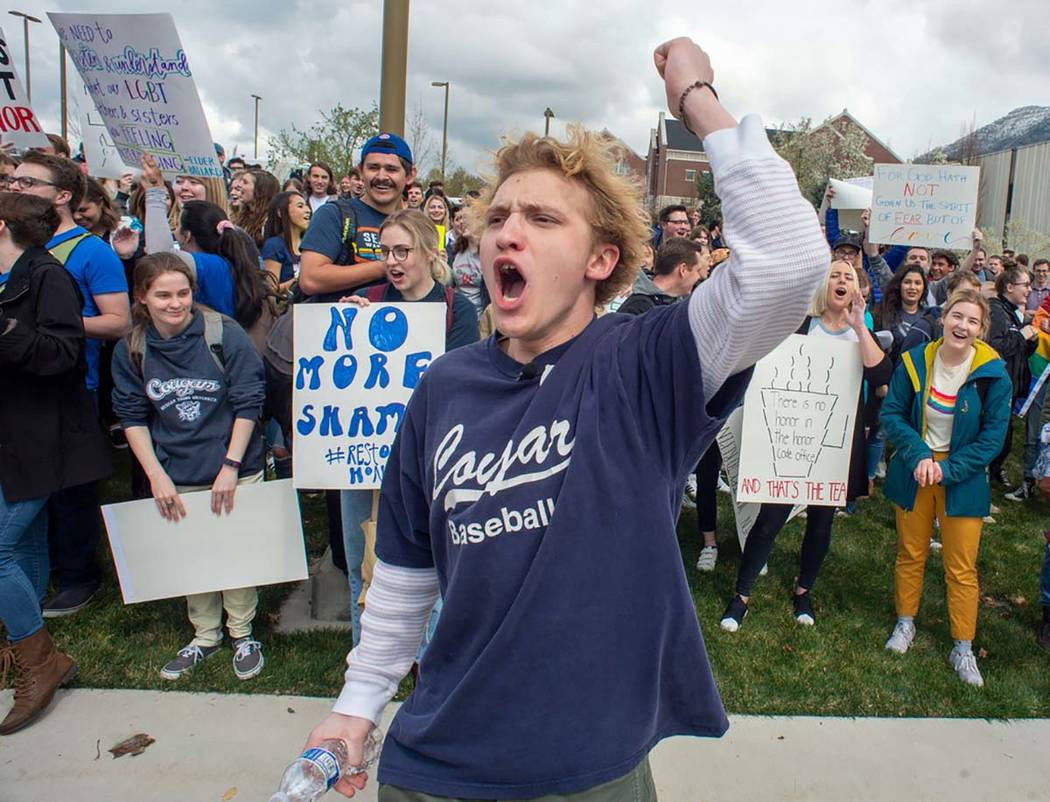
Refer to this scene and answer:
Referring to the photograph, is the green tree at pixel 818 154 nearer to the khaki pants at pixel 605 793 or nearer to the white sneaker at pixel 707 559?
the white sneaker at pixel 707 559

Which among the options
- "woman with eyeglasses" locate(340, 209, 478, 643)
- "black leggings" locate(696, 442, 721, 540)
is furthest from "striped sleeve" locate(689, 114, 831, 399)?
"black leggings" locate(696, 442, 721, 540)

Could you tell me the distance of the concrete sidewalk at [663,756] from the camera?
10.0ft

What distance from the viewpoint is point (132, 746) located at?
3221 millimetres

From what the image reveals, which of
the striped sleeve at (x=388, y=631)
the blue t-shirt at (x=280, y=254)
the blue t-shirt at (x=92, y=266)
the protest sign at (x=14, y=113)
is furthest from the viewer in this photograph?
the blue t-shirt at (x=280, y=254)

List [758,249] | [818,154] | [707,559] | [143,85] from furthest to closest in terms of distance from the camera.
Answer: [818,154] < [143,85] < [707,559] < [758,249]

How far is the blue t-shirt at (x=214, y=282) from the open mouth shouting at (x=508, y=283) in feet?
12.1

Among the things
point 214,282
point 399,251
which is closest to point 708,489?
point 399,251

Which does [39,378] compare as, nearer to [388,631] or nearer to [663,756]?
[388,631]

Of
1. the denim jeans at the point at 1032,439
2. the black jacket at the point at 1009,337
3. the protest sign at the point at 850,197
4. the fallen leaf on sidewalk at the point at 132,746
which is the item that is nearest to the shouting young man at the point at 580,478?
the fallen leaf on sidewalk at the point at 132,746

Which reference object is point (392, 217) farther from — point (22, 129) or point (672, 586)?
point (22, 129)

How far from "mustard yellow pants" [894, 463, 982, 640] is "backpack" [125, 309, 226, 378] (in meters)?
3.72

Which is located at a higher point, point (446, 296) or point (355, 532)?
point (446, 296)

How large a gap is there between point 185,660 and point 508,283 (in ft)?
10.5

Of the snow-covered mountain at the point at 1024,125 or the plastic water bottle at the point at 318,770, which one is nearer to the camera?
the plastic water bottle at the point at 318,770
